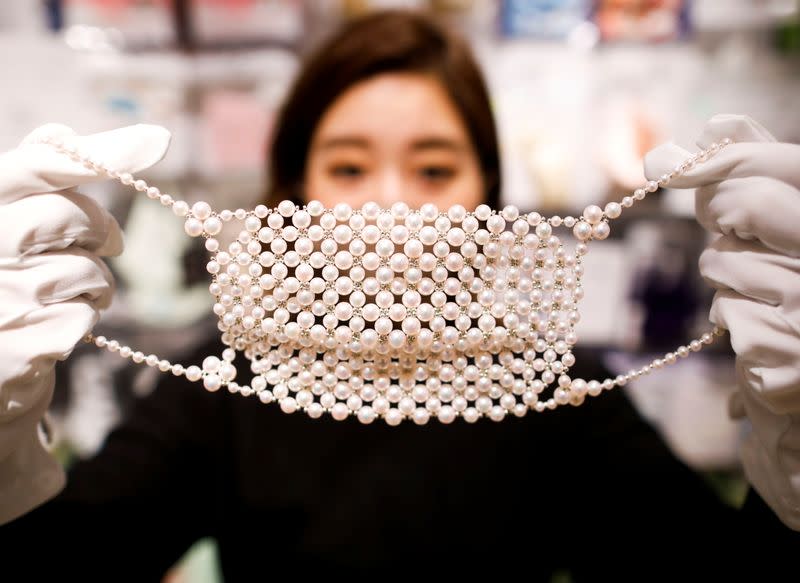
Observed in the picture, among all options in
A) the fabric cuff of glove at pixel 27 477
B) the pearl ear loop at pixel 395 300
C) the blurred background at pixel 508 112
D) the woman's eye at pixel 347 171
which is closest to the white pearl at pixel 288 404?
the pearl ear loop at pixel 395 300

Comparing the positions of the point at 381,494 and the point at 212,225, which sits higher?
the point at 212,225

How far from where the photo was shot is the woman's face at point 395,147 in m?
0.62

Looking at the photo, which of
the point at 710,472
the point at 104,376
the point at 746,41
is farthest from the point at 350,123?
the point at 710,472

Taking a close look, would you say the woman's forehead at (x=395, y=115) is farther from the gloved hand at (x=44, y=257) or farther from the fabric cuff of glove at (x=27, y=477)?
the fabric cuff of glove at (x=27, y=477)

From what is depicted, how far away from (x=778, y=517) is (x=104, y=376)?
3.71ft

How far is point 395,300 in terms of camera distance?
0.45m

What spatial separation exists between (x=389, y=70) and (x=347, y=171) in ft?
0.51

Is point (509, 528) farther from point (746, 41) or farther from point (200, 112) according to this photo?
point (746, 41)

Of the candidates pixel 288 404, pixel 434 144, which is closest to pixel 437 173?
pixel 434 144

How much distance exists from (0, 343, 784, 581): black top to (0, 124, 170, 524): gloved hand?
24 cm

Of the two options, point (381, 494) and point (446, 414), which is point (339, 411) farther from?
point (381, 494)

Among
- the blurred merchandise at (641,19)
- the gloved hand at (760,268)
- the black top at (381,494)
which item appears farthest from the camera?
the blurred merchandise at (641,19)

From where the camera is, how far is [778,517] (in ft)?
1.42

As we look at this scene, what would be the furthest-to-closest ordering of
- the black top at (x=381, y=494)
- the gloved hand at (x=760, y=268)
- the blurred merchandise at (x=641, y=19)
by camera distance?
the blurred merchandise at (x=641, y=19) < the black top at (x=381, y=494) < the gloved hand at (x=760, y=268)
